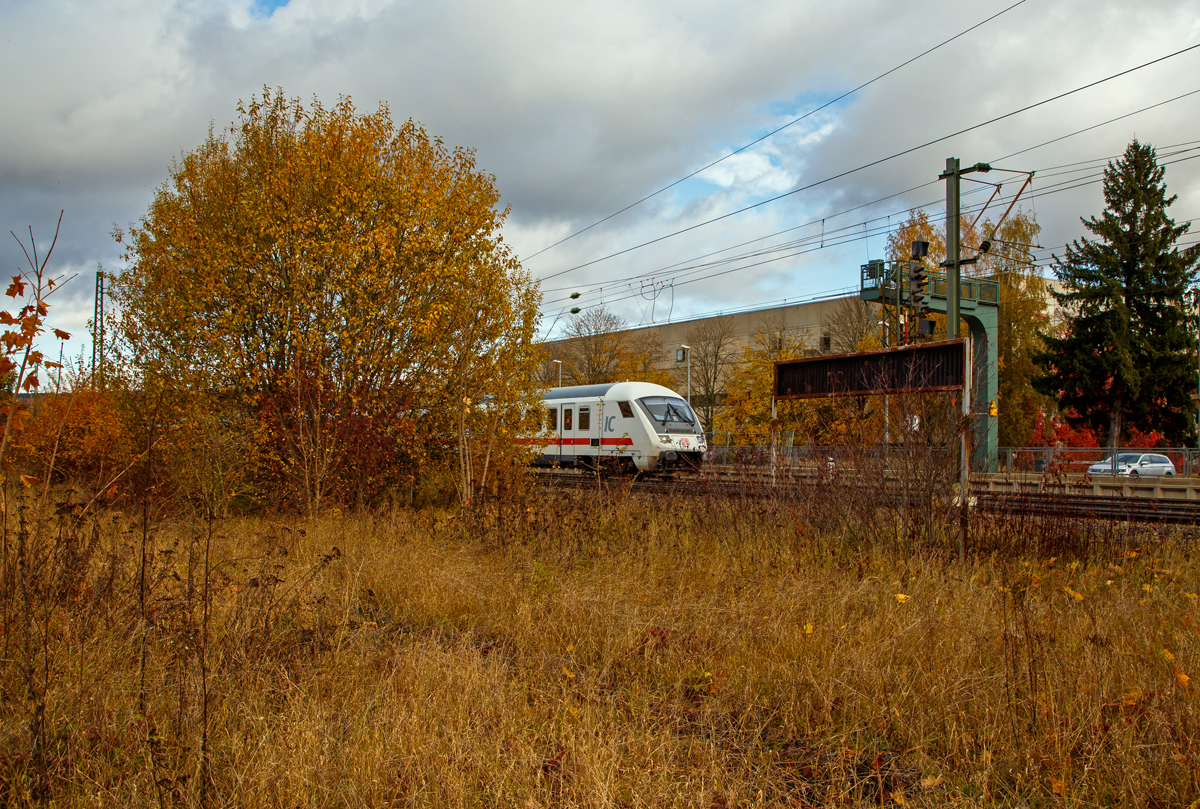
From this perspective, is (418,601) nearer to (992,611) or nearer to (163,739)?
(163,739)

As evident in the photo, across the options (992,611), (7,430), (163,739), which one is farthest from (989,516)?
(7,430)

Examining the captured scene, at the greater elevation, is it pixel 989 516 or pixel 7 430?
pixel 7 430

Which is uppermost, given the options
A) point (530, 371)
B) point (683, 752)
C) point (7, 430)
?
point (530, 371)

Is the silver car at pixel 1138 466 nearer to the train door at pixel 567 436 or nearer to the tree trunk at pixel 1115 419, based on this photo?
the train door at pixel 567 436

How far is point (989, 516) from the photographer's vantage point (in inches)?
342

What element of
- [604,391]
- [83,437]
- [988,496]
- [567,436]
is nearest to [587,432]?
[567,436]

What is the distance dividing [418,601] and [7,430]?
3.16 metres

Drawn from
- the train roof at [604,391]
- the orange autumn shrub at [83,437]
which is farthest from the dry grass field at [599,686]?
the train roof at [604,391]

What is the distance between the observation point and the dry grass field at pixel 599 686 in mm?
3215

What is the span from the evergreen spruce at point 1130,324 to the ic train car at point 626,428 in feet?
72.2

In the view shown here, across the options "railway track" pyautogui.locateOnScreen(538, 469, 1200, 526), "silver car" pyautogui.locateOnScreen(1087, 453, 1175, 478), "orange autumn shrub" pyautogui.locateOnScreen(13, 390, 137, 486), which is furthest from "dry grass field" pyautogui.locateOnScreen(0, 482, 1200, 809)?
"silver car" pyautogui.locateOnScreen(1087, 453, 1175, 478)

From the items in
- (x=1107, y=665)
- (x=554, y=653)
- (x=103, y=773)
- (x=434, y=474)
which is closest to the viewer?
(x=103, y=773)

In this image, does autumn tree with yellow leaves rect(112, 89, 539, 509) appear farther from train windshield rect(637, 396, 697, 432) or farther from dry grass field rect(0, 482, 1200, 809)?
train windshield rect(637, 396, 697, 432)

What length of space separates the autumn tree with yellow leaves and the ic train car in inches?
370
